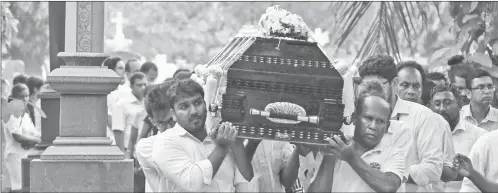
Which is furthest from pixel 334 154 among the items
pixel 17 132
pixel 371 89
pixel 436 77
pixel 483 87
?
pixel 17 132

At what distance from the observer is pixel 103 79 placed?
12664mm

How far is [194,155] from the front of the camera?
8.20 metres

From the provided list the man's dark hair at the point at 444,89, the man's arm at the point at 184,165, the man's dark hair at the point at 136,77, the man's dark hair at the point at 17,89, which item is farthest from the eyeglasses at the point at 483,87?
the man's dark hair at the point at 17,89

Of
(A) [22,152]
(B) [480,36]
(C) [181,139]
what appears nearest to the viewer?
(C) [181,139]

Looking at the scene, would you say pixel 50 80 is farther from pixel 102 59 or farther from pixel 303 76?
pixel 303 76

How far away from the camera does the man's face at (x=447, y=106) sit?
10820 mm

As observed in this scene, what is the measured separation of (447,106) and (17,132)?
748 cm

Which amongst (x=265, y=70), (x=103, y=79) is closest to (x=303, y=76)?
(x=265, y=70)

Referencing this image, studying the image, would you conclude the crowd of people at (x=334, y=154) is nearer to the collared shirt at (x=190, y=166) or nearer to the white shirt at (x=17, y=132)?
the collared shirt at (x=190, y=166)

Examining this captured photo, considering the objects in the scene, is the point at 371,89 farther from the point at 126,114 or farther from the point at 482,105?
the point at 126,114

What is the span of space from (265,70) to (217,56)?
0.65 meters

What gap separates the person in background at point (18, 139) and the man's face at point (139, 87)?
186cm

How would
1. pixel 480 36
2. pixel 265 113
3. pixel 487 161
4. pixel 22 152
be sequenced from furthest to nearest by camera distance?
pixel 22 152
pixel 480 36
pixel 487 161
pixel 265 113

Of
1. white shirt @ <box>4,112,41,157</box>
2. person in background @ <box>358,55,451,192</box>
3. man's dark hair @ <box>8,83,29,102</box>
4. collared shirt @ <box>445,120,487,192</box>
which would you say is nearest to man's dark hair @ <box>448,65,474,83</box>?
collared shirt @ <box>445,120,487,192</box>
